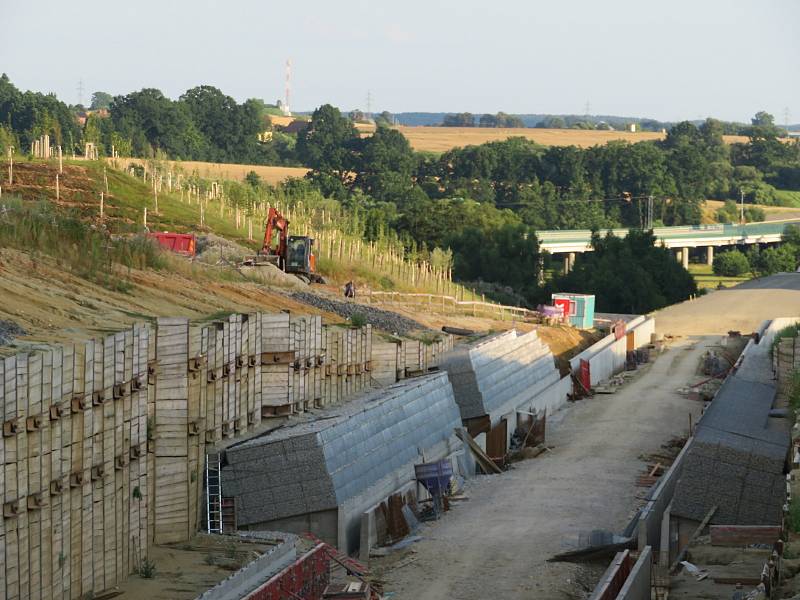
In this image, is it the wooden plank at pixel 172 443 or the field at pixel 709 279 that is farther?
the field at pixel 709 279

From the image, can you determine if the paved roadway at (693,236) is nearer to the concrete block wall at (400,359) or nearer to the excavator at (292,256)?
the excavator at (292,256)

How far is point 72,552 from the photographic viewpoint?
20641 millimetres

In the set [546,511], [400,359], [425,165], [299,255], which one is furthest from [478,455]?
[425,165]

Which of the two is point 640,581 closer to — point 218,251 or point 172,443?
point 172,443

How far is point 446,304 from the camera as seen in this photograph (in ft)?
196

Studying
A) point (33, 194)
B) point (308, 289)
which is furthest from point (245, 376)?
point (33, 194)

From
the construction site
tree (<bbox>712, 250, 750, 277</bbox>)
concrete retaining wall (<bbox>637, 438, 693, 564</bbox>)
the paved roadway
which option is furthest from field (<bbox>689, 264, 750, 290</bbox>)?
concrete retaining wall (<bbox>637, 438, 693, 564</bbox>)

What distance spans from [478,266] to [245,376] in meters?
56.2

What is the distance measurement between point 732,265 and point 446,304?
173 ft

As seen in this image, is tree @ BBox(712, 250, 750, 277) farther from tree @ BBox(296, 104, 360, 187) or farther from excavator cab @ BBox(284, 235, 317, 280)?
excavator cab @ BBox(284, 235, 317, 280)

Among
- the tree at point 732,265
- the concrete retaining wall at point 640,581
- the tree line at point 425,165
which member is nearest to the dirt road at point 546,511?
the concrete retaining wall at point 640,581

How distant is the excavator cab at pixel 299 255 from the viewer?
179 ft

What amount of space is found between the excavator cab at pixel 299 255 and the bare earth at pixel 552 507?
1170cm

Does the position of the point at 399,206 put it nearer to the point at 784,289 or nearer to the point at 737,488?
the point at 784,289
